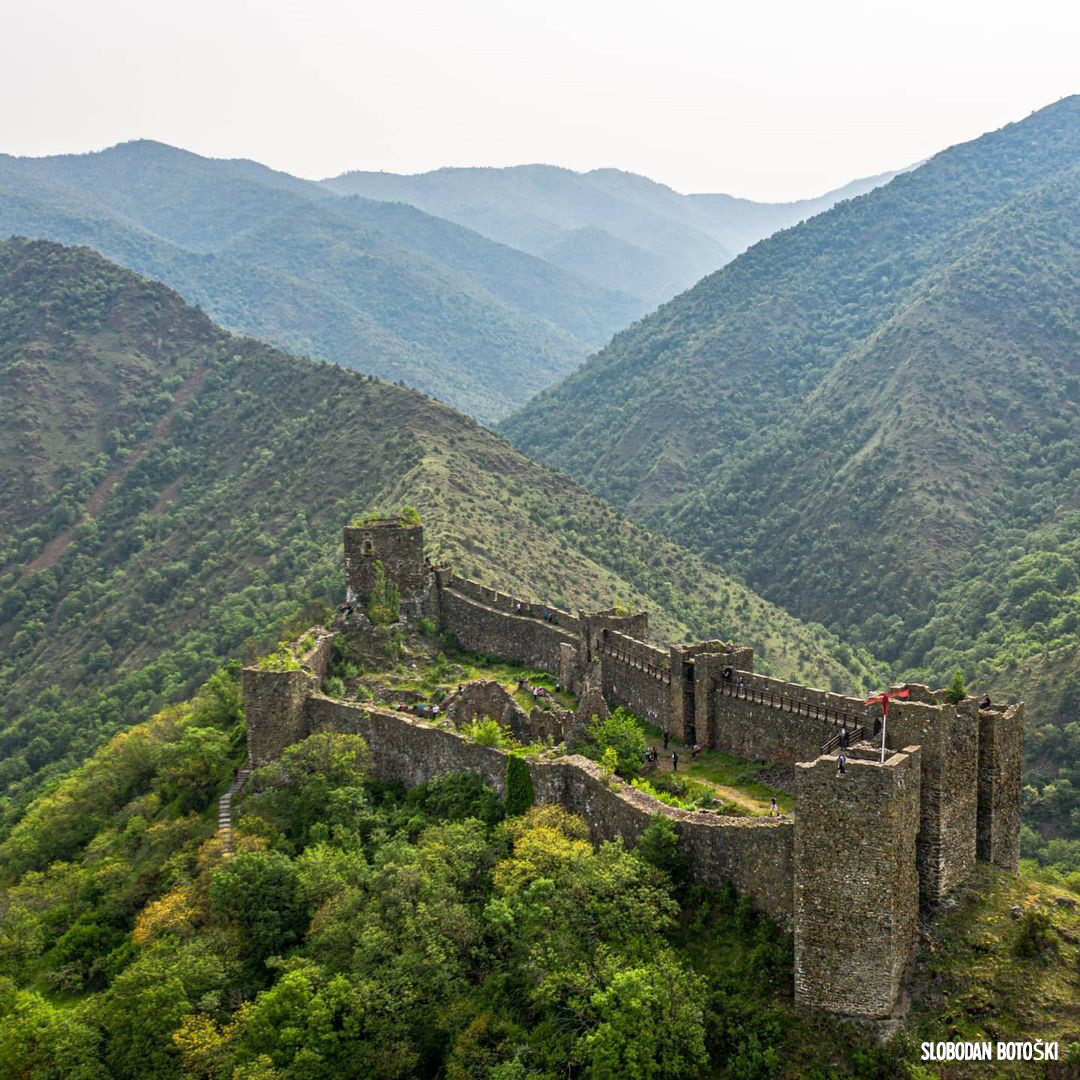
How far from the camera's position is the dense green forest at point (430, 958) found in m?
22.3

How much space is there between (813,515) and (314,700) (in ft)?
373

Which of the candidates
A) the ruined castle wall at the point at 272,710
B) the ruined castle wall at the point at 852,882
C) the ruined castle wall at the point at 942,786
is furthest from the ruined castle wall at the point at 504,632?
the ruined castle wall at the point at 852,882

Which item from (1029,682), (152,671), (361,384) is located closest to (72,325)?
(361,384)

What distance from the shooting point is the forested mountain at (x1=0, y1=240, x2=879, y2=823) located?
263 ft

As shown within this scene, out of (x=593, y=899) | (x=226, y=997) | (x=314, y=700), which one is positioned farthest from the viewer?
(x=314, y=700)

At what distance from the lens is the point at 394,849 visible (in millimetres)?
30172

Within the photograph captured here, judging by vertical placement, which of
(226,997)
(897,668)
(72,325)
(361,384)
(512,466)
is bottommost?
(897,668)

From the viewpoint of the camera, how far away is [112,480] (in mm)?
133500

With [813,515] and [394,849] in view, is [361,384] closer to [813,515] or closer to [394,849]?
[813,515]

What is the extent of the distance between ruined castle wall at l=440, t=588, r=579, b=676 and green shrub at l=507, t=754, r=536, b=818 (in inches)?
399

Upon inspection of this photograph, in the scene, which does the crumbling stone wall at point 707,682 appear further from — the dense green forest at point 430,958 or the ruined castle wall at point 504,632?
the ruined castle wall at point 504,632

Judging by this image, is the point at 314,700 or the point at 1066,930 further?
the point at 314,700

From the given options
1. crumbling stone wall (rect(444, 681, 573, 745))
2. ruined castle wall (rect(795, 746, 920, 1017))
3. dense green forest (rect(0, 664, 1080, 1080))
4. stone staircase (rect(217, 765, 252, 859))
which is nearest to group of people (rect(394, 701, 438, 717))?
crumbling stone wall (rect(444, 681, 573, 745))

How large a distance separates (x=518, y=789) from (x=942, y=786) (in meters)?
11.5
